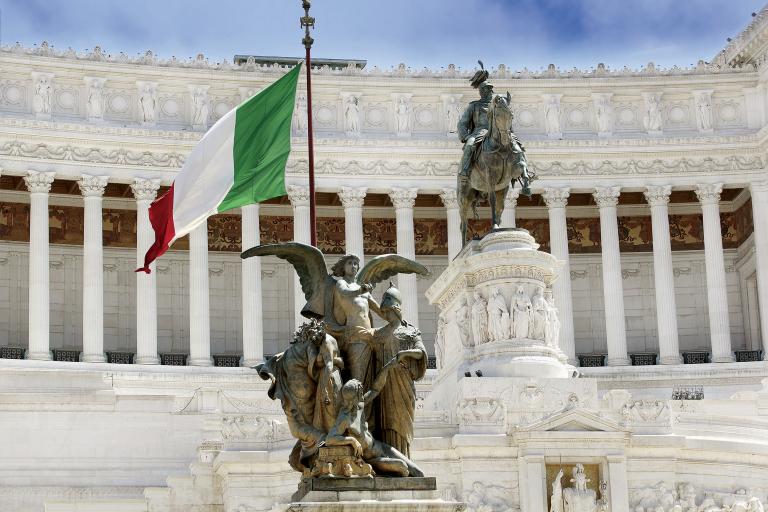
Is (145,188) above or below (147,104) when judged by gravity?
below

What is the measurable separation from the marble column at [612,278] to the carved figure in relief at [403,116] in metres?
8.09

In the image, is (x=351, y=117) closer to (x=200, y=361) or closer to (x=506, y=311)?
(x=200, y=361)

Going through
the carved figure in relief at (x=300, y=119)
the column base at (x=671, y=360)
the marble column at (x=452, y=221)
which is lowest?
the column base at (x=671, y=360)

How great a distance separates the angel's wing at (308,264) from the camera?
19.6 m

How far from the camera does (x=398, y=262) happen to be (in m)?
20.0

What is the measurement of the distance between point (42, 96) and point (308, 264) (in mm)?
44386

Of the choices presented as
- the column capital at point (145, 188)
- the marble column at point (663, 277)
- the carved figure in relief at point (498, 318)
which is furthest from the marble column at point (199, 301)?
the carved figure in relief at point (498, 318)

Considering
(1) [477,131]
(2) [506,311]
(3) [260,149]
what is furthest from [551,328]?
(3) [260,149]

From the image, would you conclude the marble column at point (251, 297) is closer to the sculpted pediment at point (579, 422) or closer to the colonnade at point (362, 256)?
the colonnade at point (362, 256)

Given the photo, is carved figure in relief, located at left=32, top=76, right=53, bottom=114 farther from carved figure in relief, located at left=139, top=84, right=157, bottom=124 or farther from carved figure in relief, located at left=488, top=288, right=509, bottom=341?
carved figure in relief, located at left=488, top=288, right=509, bottom=341

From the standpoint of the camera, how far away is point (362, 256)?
65375mm

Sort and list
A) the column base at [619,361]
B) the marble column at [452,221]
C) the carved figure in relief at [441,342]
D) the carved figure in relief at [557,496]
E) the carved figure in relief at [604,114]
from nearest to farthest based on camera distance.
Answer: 1. the carved figure in relief at [557,496]
2. the carved figure in relief at [441,342]
3. the column base at [619,361]
4. the marble column at [452,221]
5. the carved figure in relief at [604,114]

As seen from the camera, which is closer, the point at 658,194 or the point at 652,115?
the point at 658,194

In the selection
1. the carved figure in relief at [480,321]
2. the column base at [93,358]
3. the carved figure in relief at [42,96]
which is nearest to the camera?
the carved figure in relief at [480,321]
